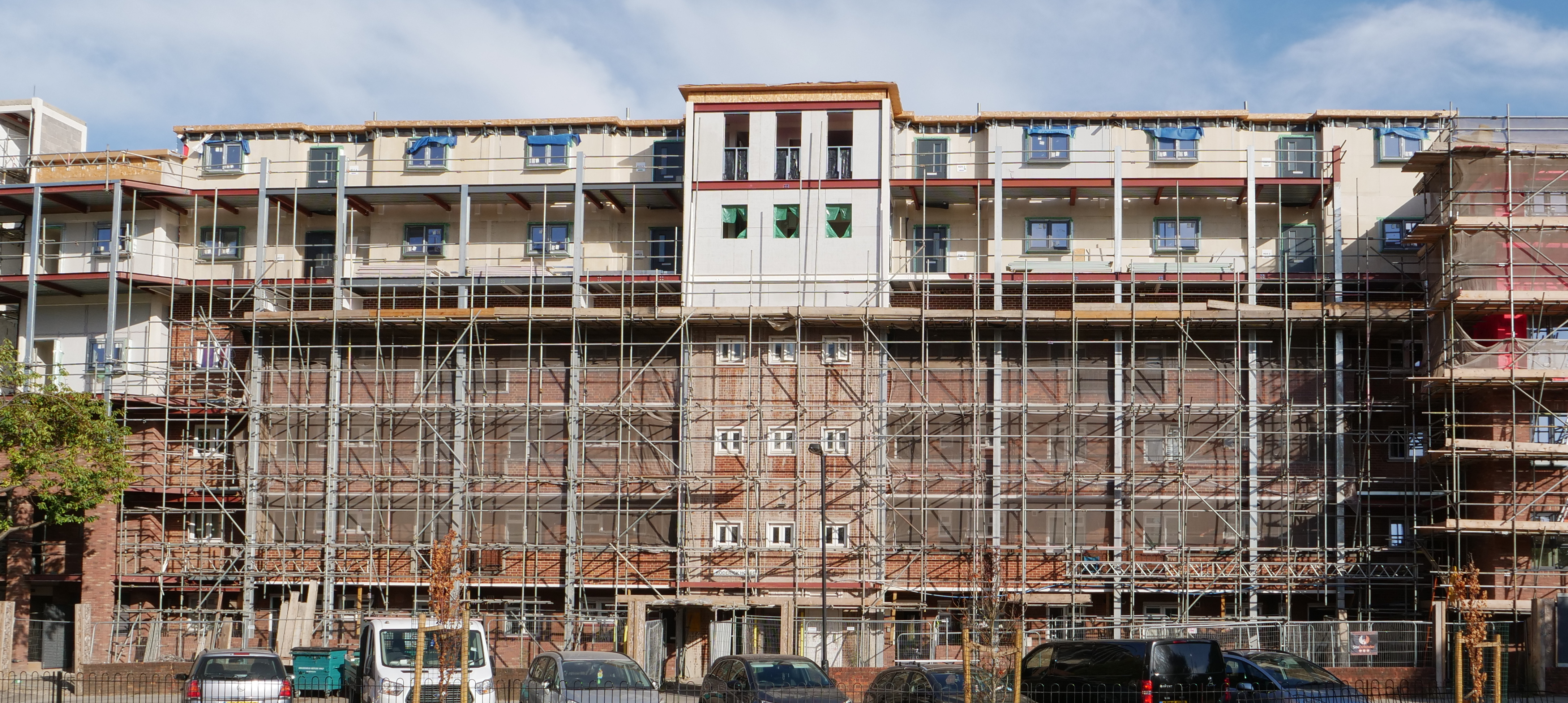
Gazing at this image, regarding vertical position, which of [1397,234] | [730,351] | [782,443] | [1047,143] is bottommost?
[782,443]

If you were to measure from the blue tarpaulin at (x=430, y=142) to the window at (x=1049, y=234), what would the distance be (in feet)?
58.6

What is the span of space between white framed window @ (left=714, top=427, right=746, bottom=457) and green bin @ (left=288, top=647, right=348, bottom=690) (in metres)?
11.7

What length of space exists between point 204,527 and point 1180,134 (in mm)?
30862

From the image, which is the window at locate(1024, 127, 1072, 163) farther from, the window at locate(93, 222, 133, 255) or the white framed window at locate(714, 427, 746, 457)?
the window at locate(93, 222, 133, 255)

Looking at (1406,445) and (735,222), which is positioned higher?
(735,222)

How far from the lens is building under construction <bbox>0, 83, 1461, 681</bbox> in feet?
138

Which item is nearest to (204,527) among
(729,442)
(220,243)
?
(220,243)

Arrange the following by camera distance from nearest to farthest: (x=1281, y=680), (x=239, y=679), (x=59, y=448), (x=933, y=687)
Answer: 1. (x=933, y=687)
2. (x=239, y=679)
3. (x=1281, y=680)
4. (x=59, y=448)

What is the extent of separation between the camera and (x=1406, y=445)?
4275cm

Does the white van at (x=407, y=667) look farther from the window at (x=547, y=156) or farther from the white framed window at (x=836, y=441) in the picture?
the window at (x=547, y=156)

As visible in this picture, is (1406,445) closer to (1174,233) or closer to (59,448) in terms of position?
(1174,233)

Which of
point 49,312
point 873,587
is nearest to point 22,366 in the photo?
point 49,312

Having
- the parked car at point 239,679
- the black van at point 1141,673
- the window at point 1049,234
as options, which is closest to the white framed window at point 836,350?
the window at point 1049,234

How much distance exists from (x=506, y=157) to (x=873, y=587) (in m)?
17.6
